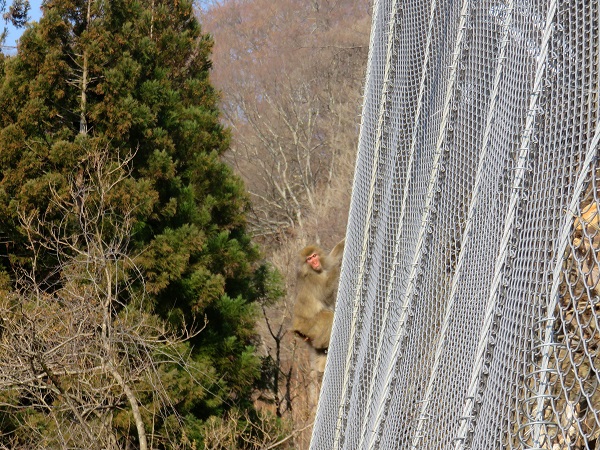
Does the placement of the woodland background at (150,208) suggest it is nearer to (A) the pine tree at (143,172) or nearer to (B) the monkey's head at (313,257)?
(A) the pine tree at (143,172)

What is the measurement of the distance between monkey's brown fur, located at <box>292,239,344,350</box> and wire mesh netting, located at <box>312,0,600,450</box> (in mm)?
5630

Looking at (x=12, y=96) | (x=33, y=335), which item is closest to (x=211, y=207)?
(x=12, y=96)

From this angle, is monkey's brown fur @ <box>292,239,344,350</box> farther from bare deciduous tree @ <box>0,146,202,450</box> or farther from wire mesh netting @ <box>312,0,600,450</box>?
wire mesh netting @ <box>312,0,600,450</box>

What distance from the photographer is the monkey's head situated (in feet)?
31.1

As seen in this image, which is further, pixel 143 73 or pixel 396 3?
pixel 143 73

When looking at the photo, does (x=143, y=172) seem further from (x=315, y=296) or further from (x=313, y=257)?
(x=315, y=296)

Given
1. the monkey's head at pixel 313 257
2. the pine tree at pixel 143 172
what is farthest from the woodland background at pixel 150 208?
the monkey's head at pixel 313 257

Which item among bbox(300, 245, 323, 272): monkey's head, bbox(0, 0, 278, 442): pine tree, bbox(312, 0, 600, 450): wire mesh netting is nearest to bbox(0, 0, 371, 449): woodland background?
bbox(0, 0, 278, 442): pine tree

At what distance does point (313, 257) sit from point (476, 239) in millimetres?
7158

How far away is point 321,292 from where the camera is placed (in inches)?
380

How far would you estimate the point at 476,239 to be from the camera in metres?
2.33

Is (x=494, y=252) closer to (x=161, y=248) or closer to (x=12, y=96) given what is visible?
(x=161, y=248)

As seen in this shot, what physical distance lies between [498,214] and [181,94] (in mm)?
9861

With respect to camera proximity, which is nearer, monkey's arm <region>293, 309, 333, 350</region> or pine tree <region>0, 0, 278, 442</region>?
monkey's arm <region>293, 309, 333, 350</region>
